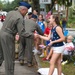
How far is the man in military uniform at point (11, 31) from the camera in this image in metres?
7.01

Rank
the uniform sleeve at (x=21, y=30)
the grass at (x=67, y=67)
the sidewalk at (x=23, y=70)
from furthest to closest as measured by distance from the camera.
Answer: the sidewalk at (x=23, y=70) < the grass at (x=67, y=67) < the uniform sleeve at (x=21, y=30)

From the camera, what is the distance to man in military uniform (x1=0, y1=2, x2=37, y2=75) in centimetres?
701

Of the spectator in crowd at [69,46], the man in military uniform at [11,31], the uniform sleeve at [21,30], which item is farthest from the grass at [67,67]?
the uniform sleeve at [21,30]

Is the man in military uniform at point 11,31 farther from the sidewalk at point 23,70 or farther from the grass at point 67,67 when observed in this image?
the grass at point 67,67

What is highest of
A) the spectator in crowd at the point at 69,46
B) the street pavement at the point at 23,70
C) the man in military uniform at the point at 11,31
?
the man in military uniform at the point at 11,31

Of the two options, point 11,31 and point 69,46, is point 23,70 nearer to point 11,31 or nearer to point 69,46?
point 69,46

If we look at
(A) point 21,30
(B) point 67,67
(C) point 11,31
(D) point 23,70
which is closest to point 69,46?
(B) point 67,67

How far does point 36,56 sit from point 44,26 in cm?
122

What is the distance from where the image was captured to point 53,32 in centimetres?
753

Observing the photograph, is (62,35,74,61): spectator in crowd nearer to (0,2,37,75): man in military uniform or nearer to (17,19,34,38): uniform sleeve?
(0,2,37,75): man in military uniform

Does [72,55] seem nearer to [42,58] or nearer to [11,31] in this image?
[42,58]

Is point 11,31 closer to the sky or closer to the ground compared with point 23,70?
closer to the sky

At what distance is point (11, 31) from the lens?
7.26m

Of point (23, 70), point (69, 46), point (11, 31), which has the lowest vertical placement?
point (23, 70)
